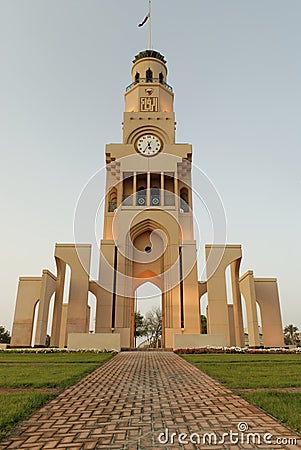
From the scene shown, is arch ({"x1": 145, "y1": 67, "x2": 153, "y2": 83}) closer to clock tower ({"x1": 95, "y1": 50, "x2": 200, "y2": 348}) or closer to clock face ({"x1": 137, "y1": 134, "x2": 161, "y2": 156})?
clock tower ({"x1": 95, "y1": 50, "x2": 200, "y2": 348})

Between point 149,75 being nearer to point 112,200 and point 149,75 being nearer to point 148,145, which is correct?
point 148,145

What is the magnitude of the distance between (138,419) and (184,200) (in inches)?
1067

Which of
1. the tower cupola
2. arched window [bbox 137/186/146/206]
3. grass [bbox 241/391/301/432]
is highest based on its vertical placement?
the tower cupola

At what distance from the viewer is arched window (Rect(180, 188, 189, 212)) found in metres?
29.8

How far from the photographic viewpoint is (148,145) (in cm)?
3117

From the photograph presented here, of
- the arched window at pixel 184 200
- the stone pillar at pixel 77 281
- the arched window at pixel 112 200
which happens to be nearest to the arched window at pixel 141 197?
the arched window at pixel 112 200

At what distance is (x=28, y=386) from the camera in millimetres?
6039

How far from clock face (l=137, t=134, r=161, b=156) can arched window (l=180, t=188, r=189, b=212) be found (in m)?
4.35

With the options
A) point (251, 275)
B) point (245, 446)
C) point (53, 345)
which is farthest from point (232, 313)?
point (245, 446)

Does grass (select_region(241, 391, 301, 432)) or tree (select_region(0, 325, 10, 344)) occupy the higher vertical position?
tree (select_region(0, 325, 10, 344))

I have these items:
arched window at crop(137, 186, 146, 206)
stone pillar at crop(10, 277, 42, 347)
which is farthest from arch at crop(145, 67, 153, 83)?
stone pillar at crop(10, 277, 42, 347)

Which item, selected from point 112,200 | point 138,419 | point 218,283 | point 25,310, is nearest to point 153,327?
point 112,200

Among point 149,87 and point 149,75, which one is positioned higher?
point 149,75

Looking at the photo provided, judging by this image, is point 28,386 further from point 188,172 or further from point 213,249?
point 188,172
